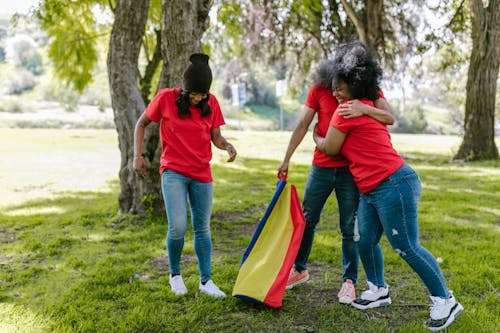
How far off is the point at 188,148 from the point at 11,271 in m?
2.50

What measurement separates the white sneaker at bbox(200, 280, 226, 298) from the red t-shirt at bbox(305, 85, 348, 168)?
1.32 m

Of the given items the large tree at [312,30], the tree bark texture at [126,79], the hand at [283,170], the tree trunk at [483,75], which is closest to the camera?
the hand at [283,170]

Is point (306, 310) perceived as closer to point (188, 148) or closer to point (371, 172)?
point (371, 172)

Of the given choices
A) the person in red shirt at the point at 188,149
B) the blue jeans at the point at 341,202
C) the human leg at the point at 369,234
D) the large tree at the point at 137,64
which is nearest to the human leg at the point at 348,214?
the blue jeans at the point at 341,202

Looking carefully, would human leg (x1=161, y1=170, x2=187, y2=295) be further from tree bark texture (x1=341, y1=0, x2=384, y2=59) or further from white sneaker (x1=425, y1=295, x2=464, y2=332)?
tree bark texture (x1=341, y1=0, x2=384, y2=59)

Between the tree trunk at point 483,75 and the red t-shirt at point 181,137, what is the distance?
10787 millimetres

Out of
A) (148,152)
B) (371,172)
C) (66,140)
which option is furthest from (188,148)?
(66,140)

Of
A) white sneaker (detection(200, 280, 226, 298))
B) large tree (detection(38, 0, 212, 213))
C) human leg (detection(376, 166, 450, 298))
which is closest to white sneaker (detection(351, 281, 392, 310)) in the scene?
human leg (detection(376, 166, 450, 298))

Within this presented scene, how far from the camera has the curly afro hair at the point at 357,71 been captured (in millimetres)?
3295

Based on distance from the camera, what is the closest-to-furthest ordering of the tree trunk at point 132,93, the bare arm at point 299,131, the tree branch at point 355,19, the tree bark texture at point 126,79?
the bare arm at point 299,131
the tree trunk at point 132,93
the tree bark texture at point 126,79
the tree branch at point 355,19

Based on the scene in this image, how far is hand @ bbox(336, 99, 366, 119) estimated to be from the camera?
10.7 feet

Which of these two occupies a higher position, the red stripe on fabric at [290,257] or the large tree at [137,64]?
the large tree at [137,64]

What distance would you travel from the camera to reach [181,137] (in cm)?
381

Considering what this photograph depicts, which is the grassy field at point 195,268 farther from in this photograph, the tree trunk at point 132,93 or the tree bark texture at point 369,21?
the tree bark texture at point 369,21
